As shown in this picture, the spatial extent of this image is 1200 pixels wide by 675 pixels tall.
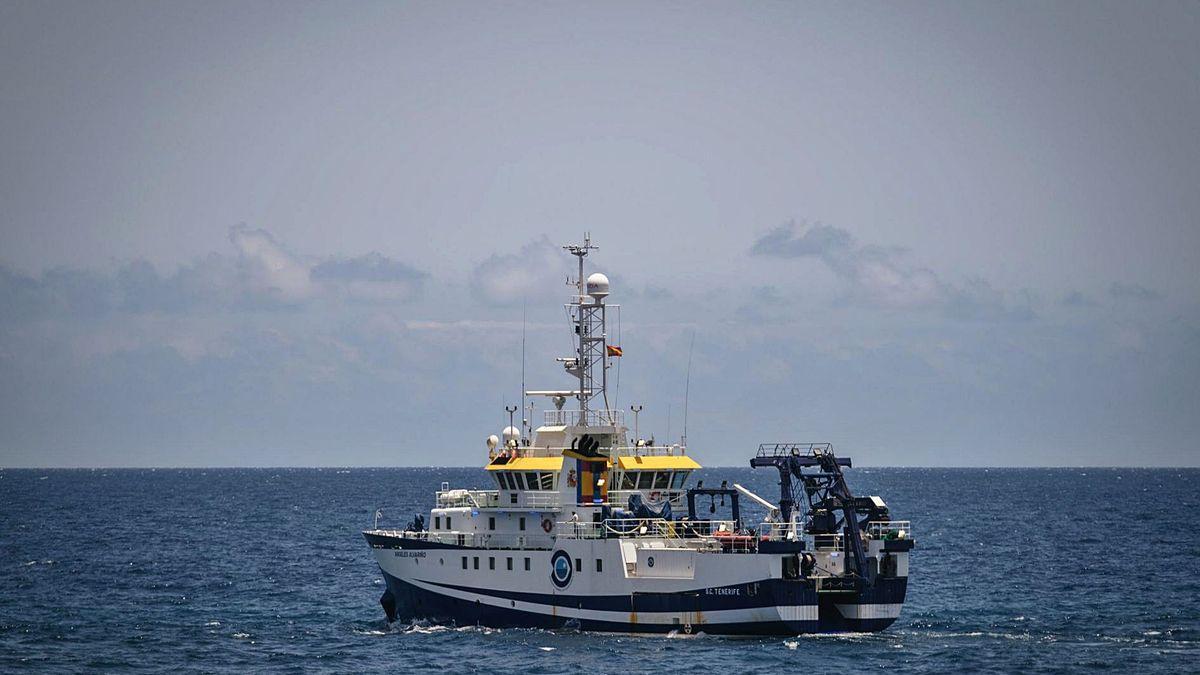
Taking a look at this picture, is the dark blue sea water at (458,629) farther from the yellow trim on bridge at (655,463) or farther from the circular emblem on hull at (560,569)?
the yellow trim on bridge at (655,463)

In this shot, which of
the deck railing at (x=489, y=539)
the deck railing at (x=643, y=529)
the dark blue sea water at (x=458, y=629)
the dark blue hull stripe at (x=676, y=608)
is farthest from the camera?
the deck railing at (x=489, y=539)

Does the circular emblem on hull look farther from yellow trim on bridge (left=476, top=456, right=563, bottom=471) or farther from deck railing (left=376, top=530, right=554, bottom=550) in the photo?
yellow trim on bridge (left=476, top=456, right=563, bottom=471)

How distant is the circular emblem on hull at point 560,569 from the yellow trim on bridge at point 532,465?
2898 mm

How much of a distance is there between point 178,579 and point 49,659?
26.4 meters

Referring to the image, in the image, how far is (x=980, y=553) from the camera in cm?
8912

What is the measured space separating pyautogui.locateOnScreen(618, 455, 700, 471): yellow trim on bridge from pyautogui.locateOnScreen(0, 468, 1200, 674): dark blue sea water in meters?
5.72

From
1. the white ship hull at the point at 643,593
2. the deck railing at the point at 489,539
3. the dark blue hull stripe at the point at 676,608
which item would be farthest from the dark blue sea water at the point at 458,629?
the deck railing at the point at 489,539

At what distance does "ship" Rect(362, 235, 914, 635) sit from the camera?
152ft

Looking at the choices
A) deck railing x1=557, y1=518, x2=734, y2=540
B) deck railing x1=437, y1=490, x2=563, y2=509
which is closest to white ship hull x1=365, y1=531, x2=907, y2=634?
deck railing x1=557, y1=518, x2=734, y2=540

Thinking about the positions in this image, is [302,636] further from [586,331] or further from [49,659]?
[586,331]

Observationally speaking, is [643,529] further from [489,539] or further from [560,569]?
[489,539]

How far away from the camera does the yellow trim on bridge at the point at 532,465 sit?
50.5 meters

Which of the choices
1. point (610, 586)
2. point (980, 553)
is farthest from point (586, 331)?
point (980, 553)

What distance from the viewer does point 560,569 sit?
4872 cm
